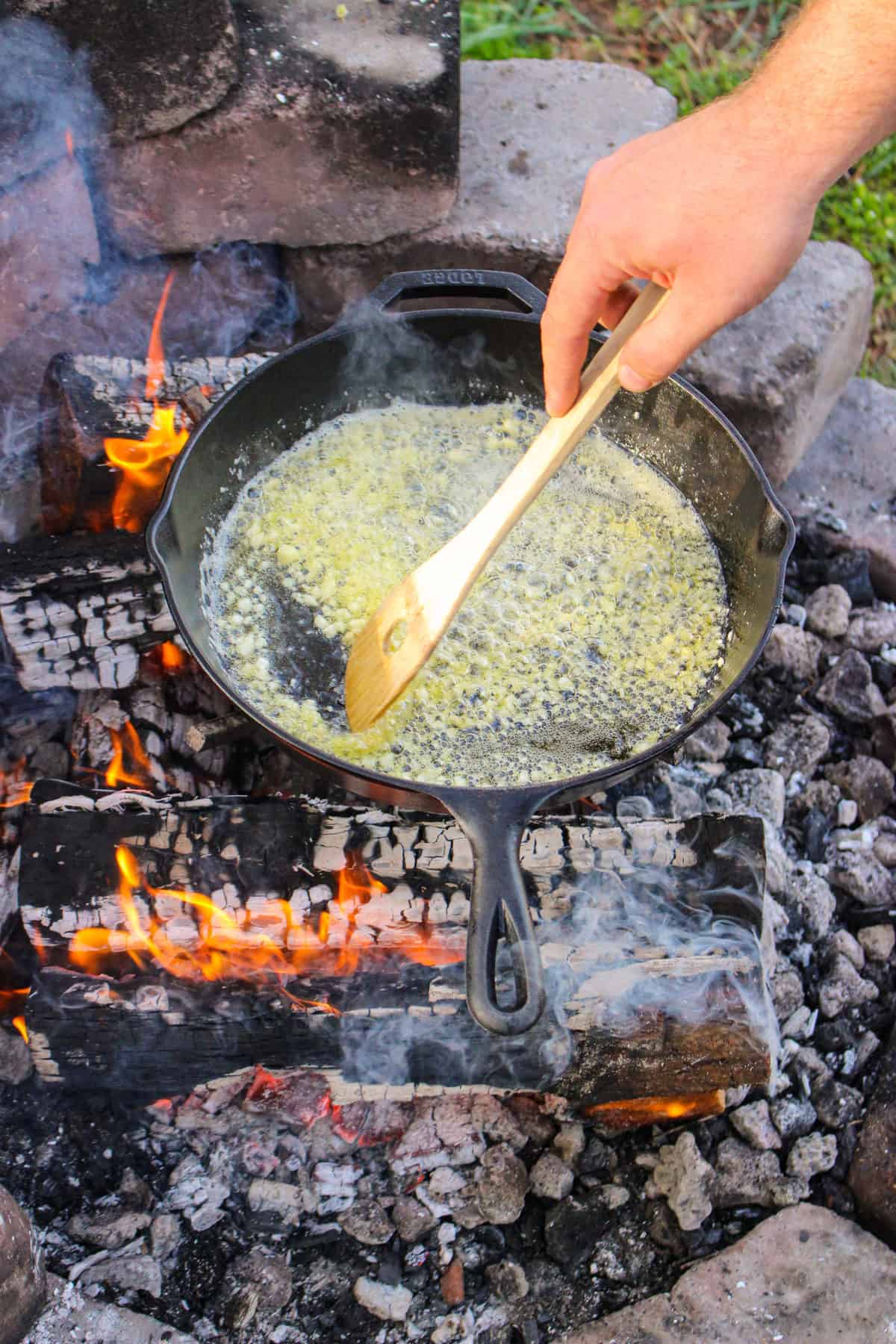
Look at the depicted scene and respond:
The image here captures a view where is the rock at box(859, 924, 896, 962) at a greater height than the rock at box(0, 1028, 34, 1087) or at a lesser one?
greater

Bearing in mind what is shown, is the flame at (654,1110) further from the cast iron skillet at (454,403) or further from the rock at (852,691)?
the rock at (852,691)

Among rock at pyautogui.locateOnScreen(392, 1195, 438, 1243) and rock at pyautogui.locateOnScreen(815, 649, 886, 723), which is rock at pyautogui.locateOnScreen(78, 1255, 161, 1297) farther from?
rock at pyautogui.locateOnScreen(815, 649, 886, 723)

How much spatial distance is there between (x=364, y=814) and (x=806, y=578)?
4.58 ft

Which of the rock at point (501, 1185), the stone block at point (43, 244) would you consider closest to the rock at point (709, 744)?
the rock at point (501, 1185)

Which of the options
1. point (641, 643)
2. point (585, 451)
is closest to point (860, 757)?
point (641, 643)

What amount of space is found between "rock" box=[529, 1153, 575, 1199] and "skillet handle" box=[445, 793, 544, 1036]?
0.55 metres

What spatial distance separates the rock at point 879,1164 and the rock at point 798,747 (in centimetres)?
64

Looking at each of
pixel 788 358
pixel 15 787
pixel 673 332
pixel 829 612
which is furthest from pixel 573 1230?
pixel 788 358

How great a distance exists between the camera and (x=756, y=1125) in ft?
5.86

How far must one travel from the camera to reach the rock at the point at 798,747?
227 cm

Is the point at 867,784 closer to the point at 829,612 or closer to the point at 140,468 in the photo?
the point at 829,612

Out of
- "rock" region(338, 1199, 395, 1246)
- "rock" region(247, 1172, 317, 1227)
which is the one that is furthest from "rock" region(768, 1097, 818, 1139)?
"rock" region(247, 1172, 317, 1227)

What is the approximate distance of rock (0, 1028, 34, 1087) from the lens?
1.77 m

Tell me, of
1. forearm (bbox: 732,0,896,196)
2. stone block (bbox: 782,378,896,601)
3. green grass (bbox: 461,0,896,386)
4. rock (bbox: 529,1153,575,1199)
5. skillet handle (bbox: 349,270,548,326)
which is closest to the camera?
forearm (bbox: 732,0,896,196)
